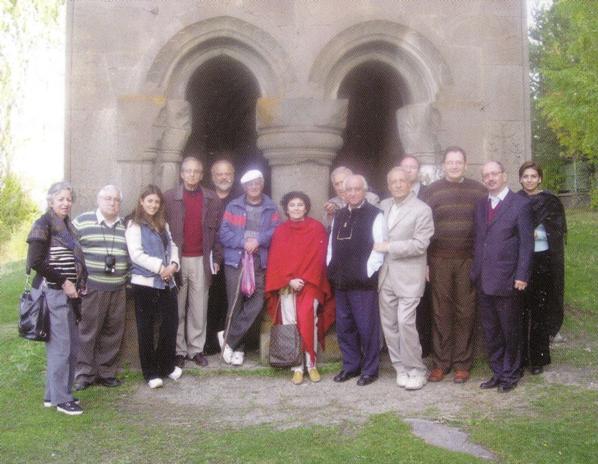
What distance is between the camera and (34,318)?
4195mm

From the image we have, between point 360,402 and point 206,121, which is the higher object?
point 206,121

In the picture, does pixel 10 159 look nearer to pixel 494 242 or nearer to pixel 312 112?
pixel 312 112

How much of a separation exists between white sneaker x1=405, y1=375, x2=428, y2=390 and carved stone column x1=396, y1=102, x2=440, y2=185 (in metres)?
1.72

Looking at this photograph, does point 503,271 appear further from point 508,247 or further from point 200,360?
point 200,360

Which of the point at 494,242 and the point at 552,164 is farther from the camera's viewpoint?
the point at 552,164

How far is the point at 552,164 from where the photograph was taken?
86.1 ft

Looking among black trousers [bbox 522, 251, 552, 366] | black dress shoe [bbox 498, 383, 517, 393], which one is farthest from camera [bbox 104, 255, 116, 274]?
black trousers [bbox 522, 251, 552, 366]

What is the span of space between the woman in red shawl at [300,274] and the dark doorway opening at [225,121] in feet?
7.78

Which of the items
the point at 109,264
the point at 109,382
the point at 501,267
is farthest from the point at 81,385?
the point at 501,267

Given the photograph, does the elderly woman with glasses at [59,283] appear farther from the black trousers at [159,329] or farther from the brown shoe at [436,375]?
the brown shoe at [436,375]

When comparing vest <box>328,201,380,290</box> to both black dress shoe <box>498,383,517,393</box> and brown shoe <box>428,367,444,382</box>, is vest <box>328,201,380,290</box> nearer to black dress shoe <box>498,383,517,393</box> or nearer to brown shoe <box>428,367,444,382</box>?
brown shoe <box>428,367,444,382</box>

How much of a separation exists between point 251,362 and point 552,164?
2334 cm

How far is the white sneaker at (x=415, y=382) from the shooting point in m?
4.79

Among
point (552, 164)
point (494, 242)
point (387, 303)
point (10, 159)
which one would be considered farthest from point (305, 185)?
point (552, 164)
